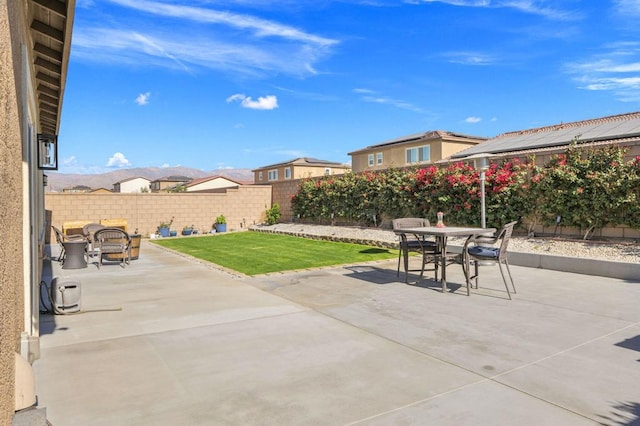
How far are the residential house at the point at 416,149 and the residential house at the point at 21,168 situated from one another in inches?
1044

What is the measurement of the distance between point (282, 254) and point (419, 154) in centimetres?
2574

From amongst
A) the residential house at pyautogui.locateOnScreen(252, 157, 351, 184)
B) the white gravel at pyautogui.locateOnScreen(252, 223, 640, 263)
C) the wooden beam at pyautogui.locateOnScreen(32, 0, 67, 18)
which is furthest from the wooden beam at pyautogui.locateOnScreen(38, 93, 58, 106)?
the residential house at pyautogui.locateOnScreen(252, 157, 351, 184)

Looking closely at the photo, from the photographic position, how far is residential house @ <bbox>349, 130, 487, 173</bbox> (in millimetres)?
33156

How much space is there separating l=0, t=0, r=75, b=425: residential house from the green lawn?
4459 mm

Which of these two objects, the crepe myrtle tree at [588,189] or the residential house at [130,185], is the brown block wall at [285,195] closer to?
the crepe myrtle tree at [588,189]

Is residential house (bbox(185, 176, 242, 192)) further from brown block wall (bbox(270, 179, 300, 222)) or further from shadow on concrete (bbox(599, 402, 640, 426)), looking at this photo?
shadow on concrete (bbox(599, 402, 640, 426))

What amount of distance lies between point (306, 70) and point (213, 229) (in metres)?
15.5


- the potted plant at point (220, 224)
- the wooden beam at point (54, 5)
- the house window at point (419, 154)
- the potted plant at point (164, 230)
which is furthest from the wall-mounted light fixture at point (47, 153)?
the house window at point (419, 154)

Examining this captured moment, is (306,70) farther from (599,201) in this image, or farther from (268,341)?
(268,341)

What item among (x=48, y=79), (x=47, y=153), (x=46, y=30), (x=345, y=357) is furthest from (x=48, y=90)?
(x=345, y=357)

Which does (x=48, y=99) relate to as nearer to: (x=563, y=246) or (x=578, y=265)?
(x=578, y=265)

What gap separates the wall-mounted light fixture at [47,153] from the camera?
18.6 feet

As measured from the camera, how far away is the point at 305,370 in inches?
143

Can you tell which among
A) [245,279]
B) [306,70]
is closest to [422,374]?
[245,279]
